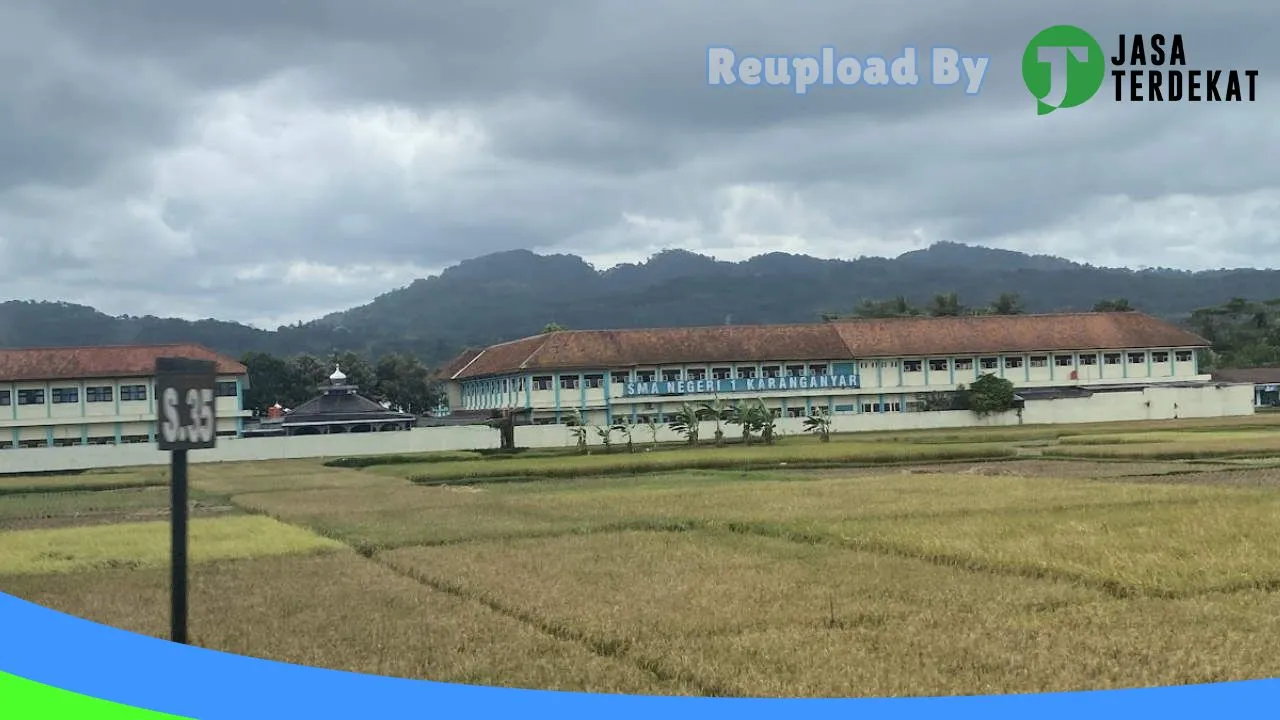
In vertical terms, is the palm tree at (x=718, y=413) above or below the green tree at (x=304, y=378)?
below

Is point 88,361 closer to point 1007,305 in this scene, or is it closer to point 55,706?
point 55,706

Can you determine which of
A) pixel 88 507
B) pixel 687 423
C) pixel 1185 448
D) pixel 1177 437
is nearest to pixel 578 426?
pixel 687 423

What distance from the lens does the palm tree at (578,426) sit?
2941 cm

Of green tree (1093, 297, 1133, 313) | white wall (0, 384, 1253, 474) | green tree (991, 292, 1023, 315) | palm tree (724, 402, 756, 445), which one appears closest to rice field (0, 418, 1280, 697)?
white wall (0, 384, 1253, 474)

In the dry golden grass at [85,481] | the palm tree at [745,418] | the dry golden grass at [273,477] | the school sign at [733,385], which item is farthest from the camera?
the school sign at [733,385]

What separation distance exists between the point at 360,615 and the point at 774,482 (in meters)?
11.6

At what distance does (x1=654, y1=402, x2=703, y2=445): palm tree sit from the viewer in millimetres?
30672

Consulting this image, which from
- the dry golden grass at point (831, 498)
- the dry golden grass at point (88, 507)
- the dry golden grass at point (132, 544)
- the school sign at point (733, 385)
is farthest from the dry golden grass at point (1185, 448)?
the dry golden grass at point (132, 544)

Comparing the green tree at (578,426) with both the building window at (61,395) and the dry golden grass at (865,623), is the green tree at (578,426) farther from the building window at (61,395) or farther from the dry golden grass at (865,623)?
the building window at (61,395)

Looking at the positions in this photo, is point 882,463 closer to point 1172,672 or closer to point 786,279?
point 786,279

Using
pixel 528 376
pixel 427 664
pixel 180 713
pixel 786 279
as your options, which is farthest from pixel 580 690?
pixel 528 376

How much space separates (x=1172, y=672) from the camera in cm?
540

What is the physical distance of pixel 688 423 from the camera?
101ft

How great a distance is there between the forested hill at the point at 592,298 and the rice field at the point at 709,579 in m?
1.64
